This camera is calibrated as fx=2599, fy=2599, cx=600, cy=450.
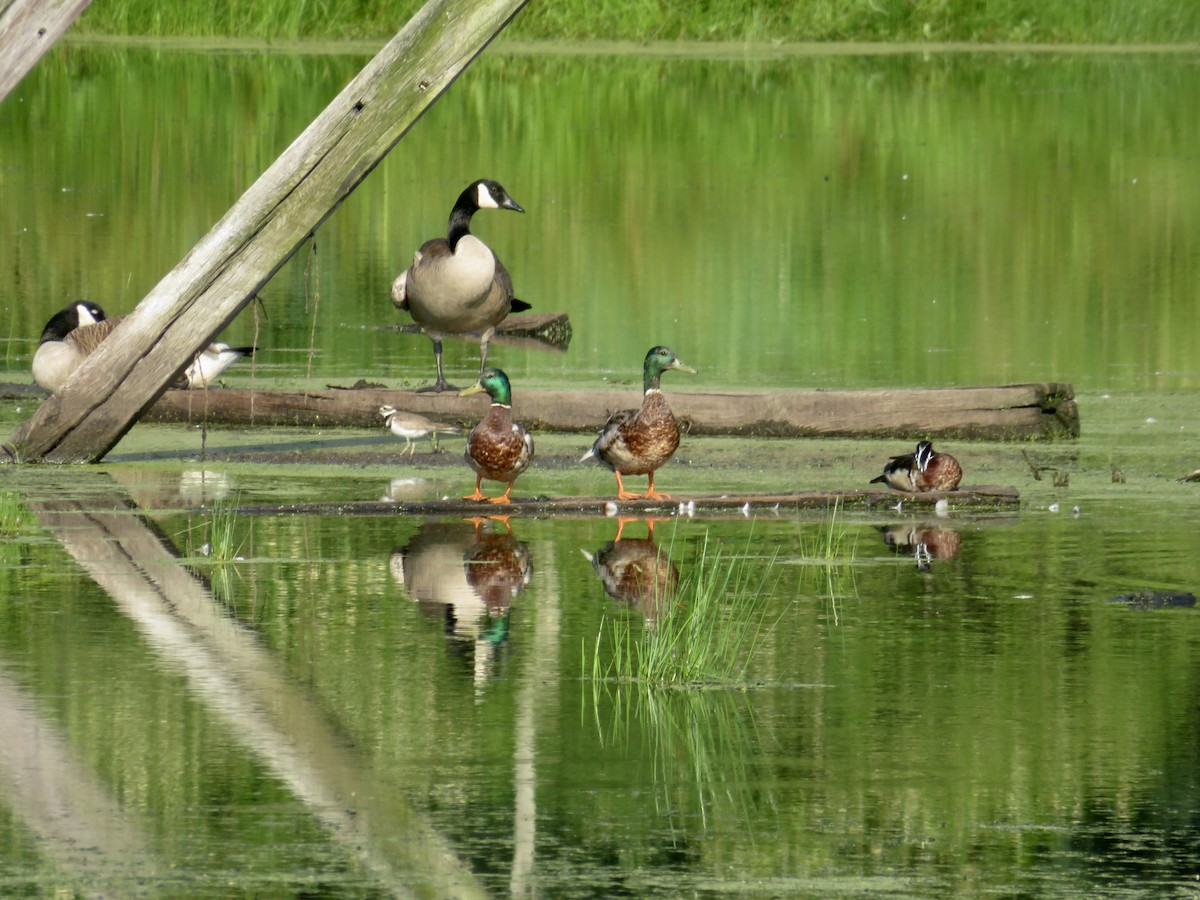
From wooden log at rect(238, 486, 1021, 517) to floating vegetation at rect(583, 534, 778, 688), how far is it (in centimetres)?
179

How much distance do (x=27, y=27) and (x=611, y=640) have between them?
503cm

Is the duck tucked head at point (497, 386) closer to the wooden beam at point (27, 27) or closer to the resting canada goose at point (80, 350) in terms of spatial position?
the resting canada goose at point (80, 350)

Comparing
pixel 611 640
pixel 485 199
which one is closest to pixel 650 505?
pixel 611 640

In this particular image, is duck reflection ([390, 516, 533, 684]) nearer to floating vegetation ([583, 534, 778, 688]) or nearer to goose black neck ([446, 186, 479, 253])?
floating vegetation ([583, 534, 778, 688])

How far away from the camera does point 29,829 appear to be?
19.9 ft

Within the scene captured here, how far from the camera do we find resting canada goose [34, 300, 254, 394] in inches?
546

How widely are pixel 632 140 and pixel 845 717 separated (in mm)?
27893

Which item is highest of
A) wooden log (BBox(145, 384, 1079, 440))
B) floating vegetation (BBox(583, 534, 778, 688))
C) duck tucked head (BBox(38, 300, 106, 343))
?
duck tucked head (BBox(38, 300, 106, 343))

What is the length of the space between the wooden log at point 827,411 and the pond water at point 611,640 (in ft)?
0.50

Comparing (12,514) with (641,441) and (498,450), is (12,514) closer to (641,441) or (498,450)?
(498,450)

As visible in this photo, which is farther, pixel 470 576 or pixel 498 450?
pixel 498 450

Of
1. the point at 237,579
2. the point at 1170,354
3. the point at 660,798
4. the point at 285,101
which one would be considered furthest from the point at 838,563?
the point at 285,101

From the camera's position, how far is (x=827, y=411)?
12.8 meters

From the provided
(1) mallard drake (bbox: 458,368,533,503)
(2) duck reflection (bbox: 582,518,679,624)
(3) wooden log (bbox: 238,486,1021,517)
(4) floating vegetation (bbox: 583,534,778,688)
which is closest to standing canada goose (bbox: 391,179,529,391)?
(1) mallard drake (bbox: 458,368,533,503)
